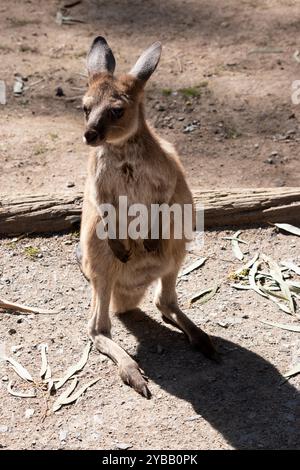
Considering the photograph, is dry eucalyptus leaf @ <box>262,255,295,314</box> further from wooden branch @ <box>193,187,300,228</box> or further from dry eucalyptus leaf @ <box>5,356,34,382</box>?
dry eucalyptus leaf @ <box>5,356,34,382</box>

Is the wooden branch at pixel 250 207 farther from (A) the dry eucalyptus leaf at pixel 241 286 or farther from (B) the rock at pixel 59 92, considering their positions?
(B) the rock at pixel 59 92

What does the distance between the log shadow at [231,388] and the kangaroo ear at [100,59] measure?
4.09 ft

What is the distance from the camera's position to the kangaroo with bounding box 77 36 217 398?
11.9 feet

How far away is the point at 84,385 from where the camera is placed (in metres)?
3.79

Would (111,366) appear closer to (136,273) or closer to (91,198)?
(136,273)

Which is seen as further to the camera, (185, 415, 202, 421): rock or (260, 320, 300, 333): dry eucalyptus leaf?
(260, 320, 300, 333): dry eucalyptus leaf

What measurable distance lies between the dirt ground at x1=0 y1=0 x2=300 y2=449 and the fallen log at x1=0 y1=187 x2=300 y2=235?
0.08m

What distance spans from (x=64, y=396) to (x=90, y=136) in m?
1.12

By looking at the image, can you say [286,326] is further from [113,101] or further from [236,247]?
[113,101]

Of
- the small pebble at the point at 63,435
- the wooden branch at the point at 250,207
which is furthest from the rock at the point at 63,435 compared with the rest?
the wooden branch at the point at 250,207

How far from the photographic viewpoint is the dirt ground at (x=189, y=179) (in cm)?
356

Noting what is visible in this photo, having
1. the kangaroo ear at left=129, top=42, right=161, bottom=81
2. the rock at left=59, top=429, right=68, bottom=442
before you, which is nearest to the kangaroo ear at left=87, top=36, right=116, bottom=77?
the kangaroo ear at left=129, top=42, right=161, bottom=81

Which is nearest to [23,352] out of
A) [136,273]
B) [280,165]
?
[136,273]

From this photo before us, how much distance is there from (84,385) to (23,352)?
15.2 inches
